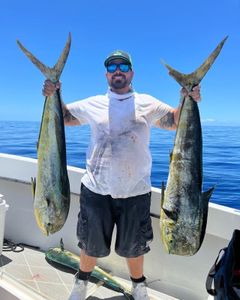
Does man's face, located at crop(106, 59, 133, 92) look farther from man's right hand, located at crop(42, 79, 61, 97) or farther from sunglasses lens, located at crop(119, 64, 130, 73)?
man's right hand, located at crop(42, 79, 61, 97)

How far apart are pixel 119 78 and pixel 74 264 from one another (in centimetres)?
165

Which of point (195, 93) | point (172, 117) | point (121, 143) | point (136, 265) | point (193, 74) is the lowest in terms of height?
point (136, 265)

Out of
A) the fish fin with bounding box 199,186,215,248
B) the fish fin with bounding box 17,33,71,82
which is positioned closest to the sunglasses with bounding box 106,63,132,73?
the fish fin with bounding box 17,33,71,82

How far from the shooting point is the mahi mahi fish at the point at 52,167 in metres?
2.18

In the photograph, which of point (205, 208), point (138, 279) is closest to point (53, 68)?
point (205, 208)

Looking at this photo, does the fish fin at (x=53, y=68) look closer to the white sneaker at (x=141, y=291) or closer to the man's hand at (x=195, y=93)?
the man's hand at (x=195, y=93)

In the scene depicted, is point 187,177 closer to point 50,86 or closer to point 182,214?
point 182,214

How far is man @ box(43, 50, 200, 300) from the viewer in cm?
238

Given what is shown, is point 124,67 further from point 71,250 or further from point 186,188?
point 71,250

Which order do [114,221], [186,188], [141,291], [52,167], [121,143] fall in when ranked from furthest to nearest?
1. [141,291]
2. [114,221]
3. [121,143]
4. [52,167]
5. [186,188]

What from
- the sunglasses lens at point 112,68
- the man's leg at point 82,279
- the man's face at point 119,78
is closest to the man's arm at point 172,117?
the man's face at point 119,78

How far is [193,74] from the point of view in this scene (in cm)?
216

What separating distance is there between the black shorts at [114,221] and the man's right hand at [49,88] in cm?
67

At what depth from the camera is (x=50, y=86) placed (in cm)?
229
